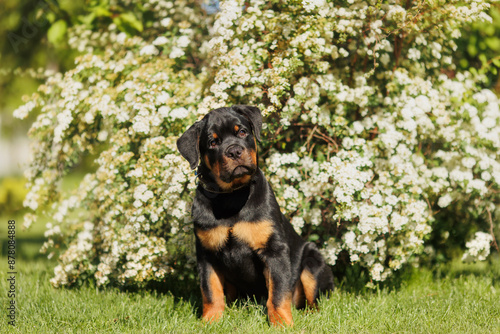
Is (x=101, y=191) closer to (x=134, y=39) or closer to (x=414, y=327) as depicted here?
(x=134, y=39)

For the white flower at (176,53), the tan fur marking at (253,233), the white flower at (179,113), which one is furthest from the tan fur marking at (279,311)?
the white flower at (176,53)

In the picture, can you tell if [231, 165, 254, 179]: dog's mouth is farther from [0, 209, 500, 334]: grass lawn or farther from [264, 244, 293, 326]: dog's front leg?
[0, 209, 500, 334]: grass lawn

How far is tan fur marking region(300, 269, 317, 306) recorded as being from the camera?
3.73 meters

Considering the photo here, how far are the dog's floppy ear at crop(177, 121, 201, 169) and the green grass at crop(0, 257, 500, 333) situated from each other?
3.59ft

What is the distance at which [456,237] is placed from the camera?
492cm

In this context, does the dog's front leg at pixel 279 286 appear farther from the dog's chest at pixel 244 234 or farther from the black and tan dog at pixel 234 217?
the dog's chest at pixel 244 234

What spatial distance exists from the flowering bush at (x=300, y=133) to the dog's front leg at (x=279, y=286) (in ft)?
2.23

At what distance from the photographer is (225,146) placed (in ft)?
10.6

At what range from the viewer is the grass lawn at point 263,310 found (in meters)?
3.22

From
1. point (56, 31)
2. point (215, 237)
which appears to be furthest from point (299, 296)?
point (56, 31)

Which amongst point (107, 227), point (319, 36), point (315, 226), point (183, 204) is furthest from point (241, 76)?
point (107, 227)

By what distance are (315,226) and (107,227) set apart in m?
1.78

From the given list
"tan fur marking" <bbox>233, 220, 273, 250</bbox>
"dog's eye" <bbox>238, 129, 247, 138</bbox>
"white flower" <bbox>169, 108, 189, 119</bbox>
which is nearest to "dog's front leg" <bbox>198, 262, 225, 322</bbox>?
"tan fur marking" <bbox>233, 220, 273, 250</bbox>

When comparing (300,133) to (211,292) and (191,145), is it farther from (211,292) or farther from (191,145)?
(211,292)
